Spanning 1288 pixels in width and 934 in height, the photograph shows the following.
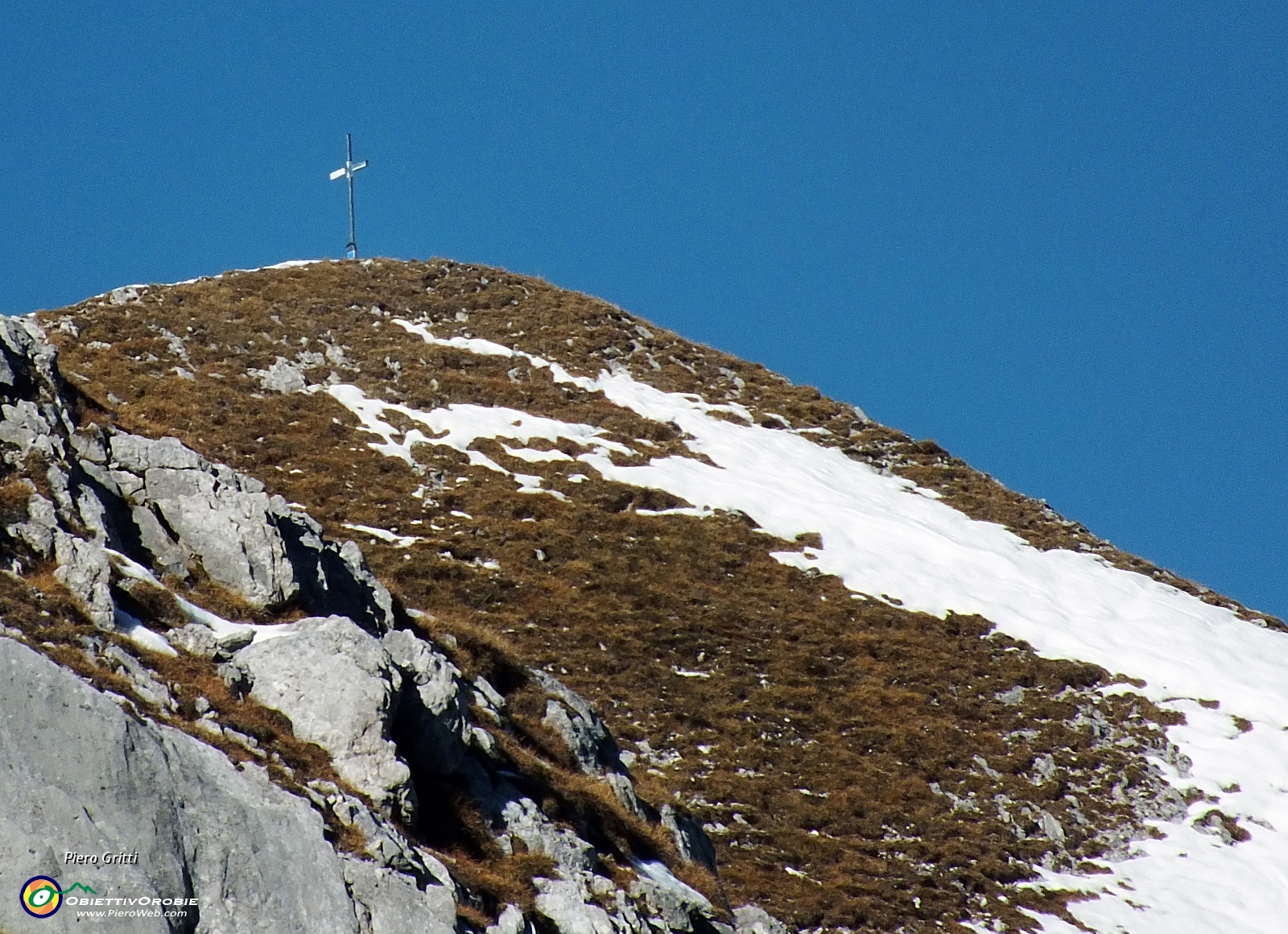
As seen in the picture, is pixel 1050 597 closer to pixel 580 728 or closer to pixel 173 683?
pixel 580 728

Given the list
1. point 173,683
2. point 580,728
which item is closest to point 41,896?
point 173,683

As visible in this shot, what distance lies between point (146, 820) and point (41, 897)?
1.39 metres

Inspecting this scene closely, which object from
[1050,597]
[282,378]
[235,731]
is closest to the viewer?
[235,731]

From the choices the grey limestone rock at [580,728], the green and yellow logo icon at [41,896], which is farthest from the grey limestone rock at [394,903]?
the grey limestone rock at [580,728]

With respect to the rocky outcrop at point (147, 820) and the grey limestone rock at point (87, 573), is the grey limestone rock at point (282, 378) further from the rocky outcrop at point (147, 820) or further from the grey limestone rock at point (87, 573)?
the rocky outcrop at point (147, 820)

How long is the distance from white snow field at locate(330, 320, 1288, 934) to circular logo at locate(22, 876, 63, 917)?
840 inches

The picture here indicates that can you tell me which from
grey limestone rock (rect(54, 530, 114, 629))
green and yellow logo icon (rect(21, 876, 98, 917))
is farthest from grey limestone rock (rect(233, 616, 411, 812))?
green and yellow logo icon (rect(21, 876, 98, 917))

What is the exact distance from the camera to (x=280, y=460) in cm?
4278

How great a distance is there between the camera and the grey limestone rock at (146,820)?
1334cm

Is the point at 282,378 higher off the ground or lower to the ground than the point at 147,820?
higher

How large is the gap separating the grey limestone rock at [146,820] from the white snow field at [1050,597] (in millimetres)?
18823

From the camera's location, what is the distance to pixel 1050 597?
44844mm

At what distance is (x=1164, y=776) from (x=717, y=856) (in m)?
13.8

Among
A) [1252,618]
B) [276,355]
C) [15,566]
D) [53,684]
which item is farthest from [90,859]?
[1252,618]
